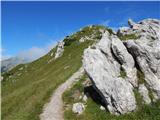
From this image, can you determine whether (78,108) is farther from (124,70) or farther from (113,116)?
(124,70)

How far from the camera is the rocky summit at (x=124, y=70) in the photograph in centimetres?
3488

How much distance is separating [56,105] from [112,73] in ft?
32.1

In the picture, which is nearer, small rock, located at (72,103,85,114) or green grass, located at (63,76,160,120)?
green grass, located at (63,76,160,120)


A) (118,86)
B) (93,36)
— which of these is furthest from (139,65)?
(93,36)

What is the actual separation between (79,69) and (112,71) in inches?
888

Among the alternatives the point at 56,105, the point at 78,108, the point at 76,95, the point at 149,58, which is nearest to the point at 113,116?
the point at 78,108

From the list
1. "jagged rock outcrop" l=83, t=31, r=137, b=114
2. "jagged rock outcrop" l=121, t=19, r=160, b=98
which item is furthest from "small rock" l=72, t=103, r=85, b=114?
"jagged rock outcrop" l=121, t=19, r=160, b=98

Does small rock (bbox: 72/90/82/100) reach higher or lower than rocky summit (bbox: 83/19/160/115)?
lower

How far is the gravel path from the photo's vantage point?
3817 cm

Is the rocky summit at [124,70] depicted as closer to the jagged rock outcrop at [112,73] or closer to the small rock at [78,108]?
the jagged rock outcrop at [112,73]

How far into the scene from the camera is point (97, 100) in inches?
1542

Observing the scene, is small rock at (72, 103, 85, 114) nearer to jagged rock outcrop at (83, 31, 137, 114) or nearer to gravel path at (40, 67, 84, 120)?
gravel path at (40, 67, 84, 120)

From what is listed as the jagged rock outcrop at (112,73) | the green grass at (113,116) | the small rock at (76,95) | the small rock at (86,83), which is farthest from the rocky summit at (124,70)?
the small rock at (86,83)

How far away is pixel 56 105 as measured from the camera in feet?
137
